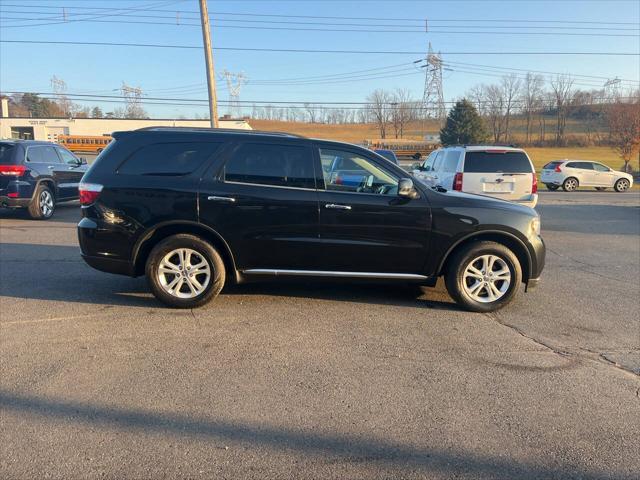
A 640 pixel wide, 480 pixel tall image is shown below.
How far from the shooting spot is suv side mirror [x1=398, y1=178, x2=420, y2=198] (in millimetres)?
5152

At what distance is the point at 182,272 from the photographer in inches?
208

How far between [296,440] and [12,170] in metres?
10.7

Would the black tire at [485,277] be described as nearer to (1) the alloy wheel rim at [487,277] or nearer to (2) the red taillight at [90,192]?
(1) the alloy wheel rim at [487,277]

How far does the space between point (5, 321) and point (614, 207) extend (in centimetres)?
1847

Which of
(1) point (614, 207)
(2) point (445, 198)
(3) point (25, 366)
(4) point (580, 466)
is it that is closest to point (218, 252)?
(3) point (25, 366)

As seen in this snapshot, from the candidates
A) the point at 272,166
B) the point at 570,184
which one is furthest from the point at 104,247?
the point at 570,184

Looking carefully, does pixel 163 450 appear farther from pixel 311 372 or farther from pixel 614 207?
pixel 614 207

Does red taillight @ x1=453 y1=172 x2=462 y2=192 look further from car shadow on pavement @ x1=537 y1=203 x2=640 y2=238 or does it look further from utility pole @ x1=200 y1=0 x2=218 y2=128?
utility pole @ x1=200 y1=0 x2=218 y2=128

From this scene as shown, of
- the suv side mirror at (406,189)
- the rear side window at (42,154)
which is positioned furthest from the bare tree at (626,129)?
the suv side mirror at (406,189)

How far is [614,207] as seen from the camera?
17.4 meters

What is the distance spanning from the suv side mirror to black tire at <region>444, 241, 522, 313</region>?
0.85 metres

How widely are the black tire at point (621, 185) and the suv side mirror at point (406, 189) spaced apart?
2726 centimetres

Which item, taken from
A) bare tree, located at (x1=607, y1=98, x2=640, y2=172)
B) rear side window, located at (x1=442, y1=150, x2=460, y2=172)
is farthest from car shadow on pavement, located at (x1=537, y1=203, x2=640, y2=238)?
bare tree, located at (x1=607, y1=98, x2=640, y2=172)

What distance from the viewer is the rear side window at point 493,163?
34.1 feet
